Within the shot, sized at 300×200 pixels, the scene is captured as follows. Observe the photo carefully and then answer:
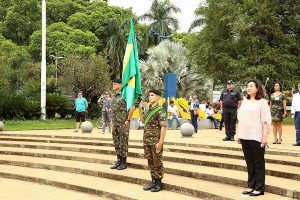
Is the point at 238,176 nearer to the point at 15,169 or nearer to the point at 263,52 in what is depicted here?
the point at 15,169

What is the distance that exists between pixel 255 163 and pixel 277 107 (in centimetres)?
502

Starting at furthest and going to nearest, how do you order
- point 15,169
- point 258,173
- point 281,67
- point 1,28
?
point 1,28
point 281,67
point 15,169
point 258,173

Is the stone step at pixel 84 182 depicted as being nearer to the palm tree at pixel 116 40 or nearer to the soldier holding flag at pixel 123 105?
the soldier holding flag at pixel 123 105

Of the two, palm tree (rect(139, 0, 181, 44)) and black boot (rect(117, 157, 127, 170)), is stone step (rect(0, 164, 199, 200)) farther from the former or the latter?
palm tree (rect(139, 0, 181, 44))

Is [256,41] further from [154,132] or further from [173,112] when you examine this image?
[154,132]

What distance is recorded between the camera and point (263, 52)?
27250 millimetres

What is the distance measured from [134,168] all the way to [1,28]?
39.1 m

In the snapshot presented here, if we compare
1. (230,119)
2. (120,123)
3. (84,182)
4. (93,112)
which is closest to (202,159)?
(120,123)

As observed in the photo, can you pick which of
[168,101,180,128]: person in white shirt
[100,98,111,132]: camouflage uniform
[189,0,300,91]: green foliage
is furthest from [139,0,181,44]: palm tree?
[100,98,111,132]: camouflage uniform

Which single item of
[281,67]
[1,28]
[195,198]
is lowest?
[195,198]

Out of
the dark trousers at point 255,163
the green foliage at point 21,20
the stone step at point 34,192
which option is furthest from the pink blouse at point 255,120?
the green foliage at point 21,20

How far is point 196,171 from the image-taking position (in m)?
7.70

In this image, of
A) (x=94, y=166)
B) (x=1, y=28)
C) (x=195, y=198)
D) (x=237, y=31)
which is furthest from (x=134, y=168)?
(x=1, y=28)

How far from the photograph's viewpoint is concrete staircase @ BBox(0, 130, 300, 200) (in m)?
6.68
